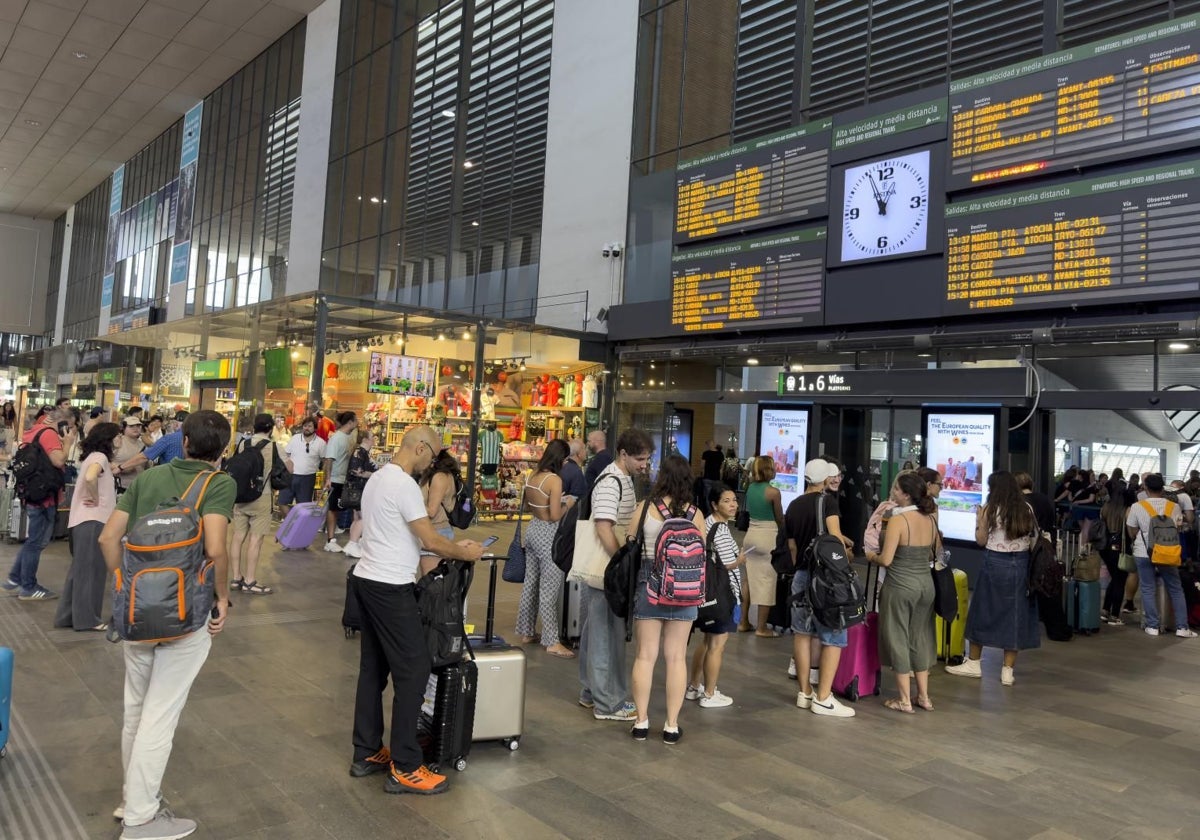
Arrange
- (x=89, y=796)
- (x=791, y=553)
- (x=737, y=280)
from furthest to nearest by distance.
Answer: (x=737, y=280) → (x=791, y=553) → (x=89, y=796)

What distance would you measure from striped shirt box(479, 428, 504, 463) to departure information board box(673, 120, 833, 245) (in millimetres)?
4311

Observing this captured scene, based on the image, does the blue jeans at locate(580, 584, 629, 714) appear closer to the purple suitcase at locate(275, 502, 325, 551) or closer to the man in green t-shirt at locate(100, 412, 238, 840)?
the man in green t-shirt at locate(100, 412, 238, 840)

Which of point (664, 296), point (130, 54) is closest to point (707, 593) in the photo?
point (664, 296)

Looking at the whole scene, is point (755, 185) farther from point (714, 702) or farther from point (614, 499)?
point (714, 702)

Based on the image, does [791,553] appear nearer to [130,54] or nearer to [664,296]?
[664,296]

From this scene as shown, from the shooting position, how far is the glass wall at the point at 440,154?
15.4 metres

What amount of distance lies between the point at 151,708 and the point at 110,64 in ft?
84.8

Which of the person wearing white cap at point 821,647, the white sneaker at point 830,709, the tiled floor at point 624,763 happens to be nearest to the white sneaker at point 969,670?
the tiled floor at point 624,763

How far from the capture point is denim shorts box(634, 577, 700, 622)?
4.22m

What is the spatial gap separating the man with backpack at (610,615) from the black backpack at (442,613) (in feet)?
3.12

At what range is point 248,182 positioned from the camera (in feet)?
77.4

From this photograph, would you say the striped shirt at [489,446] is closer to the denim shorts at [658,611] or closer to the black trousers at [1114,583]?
the black trousers at [1114,583]

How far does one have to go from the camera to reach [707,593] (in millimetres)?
4484

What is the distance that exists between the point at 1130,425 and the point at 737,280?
25.7 ft
